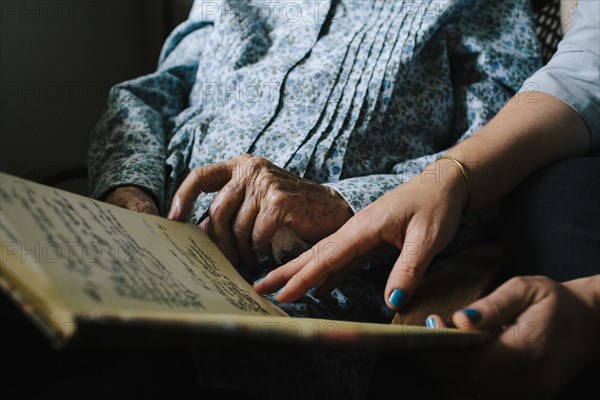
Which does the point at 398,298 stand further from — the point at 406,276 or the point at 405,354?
the point at 405,354

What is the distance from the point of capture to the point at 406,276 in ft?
1.80

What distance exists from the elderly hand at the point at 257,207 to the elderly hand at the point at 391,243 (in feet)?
0.25

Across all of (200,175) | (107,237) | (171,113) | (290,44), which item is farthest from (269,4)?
(107,237)

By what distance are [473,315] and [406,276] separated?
11cm

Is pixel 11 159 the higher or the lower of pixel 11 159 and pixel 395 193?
the lower

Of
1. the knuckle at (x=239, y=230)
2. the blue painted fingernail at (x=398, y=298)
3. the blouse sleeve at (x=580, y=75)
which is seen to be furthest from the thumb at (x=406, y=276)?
the blouse sleeve at (x=580, y=75)

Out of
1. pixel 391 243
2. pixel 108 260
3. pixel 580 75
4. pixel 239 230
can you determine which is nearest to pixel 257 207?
pixel 239 230

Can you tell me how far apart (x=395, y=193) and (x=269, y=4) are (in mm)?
584

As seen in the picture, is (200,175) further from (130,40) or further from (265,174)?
(130,40)

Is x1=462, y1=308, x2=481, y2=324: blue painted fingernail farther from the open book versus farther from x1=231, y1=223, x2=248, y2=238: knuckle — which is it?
x1=231, y1=223, x2=248, y2=238: knuckle

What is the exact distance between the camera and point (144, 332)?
275 mm

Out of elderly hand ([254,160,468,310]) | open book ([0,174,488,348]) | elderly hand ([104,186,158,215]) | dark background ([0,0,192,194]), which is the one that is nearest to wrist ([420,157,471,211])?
elderly hand ([254,160,468,310])

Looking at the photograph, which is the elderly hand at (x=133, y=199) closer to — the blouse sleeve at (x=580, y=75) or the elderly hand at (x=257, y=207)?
the elderly hand at (x=257, y=207)

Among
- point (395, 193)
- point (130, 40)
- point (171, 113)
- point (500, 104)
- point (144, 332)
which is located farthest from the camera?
A: point (130, 40)
